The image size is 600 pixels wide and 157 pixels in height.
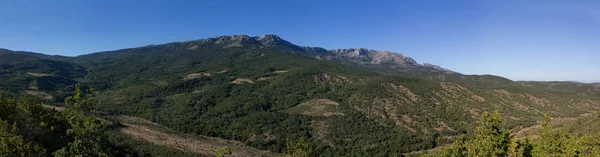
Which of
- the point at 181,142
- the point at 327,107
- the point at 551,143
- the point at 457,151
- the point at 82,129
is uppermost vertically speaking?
the point at 82,129

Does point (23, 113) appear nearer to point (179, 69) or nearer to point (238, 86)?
point (238, 86)

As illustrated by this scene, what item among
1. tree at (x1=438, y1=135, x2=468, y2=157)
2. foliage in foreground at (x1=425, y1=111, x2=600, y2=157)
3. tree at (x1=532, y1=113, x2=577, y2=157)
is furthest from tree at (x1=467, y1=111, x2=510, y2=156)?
tree at (x1=532, y1=113, x2=577, y2=157)

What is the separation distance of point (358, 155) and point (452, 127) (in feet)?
103

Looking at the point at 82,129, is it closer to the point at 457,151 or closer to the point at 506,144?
the point at 506,144

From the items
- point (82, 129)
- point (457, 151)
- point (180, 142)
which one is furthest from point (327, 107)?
point (82, 129)

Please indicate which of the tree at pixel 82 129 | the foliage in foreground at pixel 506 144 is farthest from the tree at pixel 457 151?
the tree at pixel 82 129

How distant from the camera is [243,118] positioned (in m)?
94.2

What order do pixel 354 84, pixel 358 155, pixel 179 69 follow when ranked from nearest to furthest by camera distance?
pixel 358 155, pixel 354 84, pixel 179 69

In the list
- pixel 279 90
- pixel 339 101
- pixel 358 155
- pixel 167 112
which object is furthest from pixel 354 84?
pixel 167 112

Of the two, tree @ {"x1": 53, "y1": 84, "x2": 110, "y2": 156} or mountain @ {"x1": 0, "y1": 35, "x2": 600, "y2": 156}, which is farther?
mountain @ {"x1": 0, "y1": 35, "x2": 600, "y2": 156}

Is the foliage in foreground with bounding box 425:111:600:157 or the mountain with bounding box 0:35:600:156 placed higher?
the foliage in foreground with bounding box 425:111:600:157

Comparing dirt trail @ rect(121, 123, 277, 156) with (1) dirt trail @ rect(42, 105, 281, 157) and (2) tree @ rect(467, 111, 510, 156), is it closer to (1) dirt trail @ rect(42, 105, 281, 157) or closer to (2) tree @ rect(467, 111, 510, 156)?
(1) dirt trail @ rect(42, 105, 281, 157)

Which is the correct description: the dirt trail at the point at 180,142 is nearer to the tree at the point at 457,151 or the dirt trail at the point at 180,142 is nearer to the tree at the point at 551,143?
the tree at the point at 457,151

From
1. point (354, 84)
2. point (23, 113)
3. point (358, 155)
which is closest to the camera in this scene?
point (23, 113)
